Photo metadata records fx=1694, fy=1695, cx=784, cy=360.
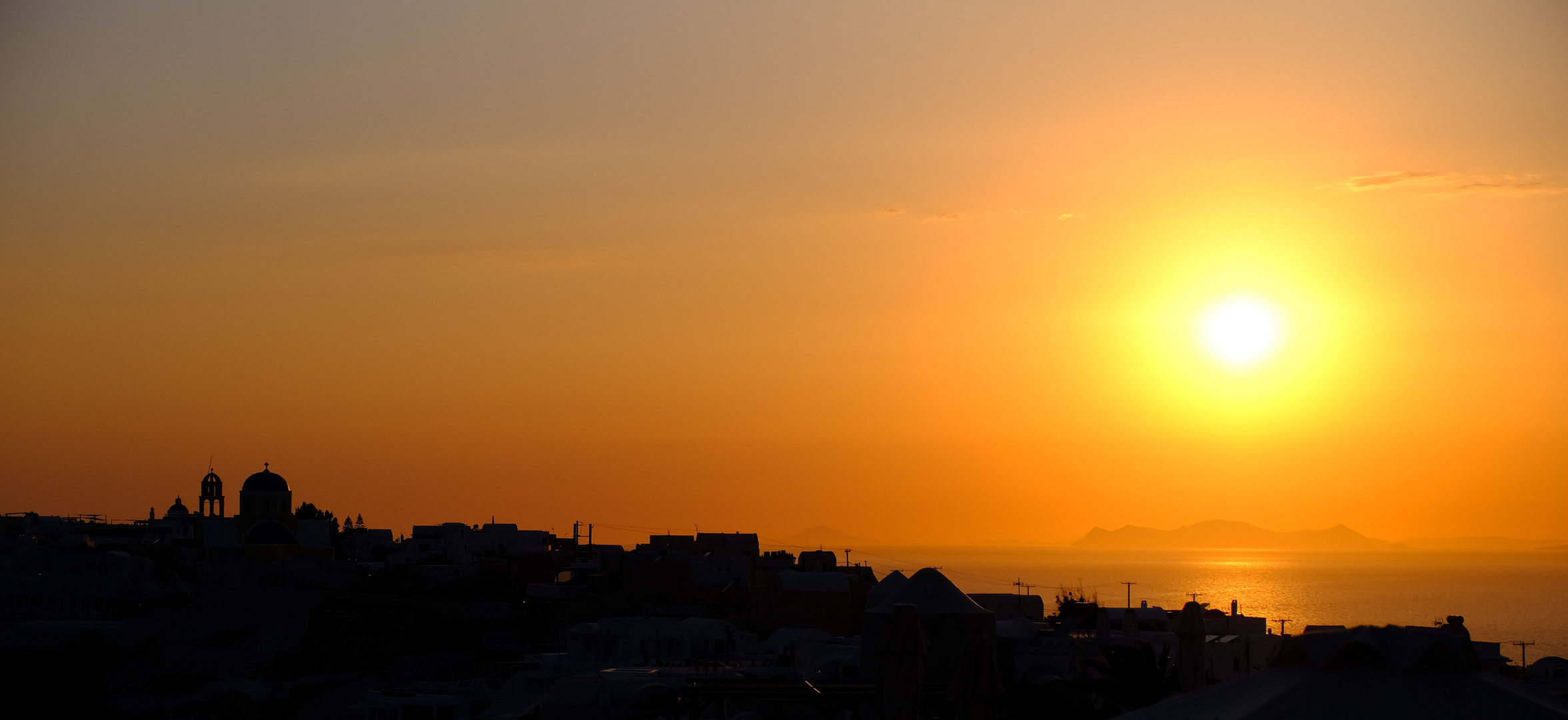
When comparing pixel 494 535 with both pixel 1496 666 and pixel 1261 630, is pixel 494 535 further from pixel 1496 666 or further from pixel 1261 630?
pixel 1496 666

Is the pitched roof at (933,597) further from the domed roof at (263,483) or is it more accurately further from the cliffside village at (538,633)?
the domed roof at (263,483)

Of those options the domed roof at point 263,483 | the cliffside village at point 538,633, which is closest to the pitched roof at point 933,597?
the cliffside village at point 538,633

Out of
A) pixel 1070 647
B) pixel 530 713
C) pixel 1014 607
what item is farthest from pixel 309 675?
pixel 1070 647

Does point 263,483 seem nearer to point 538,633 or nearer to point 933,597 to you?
point 538,633

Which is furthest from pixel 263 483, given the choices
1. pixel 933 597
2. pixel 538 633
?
pixel 933 597

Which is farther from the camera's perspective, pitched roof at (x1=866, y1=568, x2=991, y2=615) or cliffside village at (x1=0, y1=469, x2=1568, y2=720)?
pitched roof at (x1=866, y1=568, x2=991, y2=615)

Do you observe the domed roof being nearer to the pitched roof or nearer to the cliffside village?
the cliffside village

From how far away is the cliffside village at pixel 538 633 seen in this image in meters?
33.4

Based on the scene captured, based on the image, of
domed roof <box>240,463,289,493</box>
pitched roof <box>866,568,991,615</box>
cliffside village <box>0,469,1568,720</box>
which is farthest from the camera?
domed roof <box>240,463,289,493</box>

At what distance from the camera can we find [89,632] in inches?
3497

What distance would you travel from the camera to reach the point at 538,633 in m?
86.4

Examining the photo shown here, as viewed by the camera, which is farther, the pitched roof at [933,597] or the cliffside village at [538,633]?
the pitched roof at [933,597]

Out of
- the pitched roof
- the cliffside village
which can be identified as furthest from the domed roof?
the pitched roof

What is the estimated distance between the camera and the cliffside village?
33.4 meters
